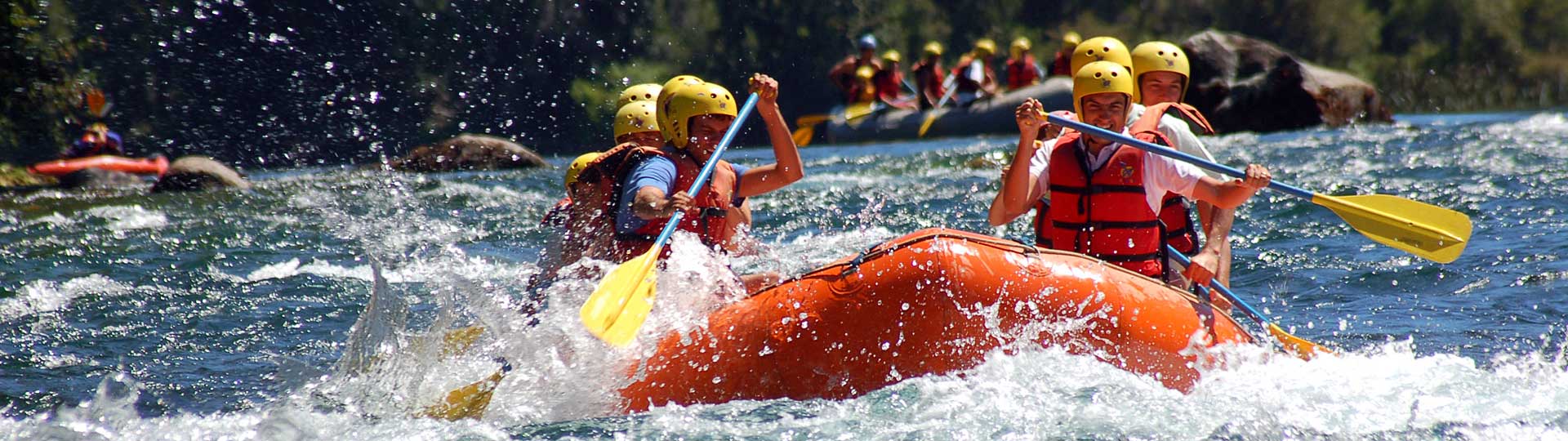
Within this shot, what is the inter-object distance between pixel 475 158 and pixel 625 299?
1186cm

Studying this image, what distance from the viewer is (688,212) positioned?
5012 mm

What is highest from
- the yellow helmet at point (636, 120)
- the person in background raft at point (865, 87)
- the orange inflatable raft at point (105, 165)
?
the yellow helmet at point (636, 120)

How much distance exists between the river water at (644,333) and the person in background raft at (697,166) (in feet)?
0.67

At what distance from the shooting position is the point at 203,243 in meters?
9.78

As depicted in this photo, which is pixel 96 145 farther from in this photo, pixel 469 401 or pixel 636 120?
pixel 469 401

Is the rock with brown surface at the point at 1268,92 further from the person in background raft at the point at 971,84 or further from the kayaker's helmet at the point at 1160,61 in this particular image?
the kayaker's helmet at the point at 1160,61

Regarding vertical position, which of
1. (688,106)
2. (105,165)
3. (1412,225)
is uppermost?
(688,106)

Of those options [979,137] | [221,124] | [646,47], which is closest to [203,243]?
[979,137]

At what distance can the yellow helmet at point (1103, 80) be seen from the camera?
474 centimetres

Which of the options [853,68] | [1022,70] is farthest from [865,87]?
[1022,70]

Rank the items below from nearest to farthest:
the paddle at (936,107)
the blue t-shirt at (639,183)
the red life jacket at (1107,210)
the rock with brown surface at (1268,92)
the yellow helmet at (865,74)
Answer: the red life jacket at (1107,210) < the blue t-shirt at (639,183) < the rock with brown surface at (1268,92) < the paddle at (936,107) < the yellow helmet at (865,74)

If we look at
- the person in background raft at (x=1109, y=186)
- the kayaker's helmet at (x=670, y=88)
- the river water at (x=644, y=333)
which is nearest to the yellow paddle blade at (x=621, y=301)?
the river water at (x=644, y=333)

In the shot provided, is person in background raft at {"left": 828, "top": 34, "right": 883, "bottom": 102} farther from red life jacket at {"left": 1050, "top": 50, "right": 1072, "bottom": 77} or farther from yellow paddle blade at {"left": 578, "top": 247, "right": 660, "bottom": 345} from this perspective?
yellow paddle blade at {"left": 578, "top": 247, "right": 660, "bottom": 345}

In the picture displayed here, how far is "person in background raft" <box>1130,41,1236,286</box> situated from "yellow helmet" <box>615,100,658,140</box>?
186cm
